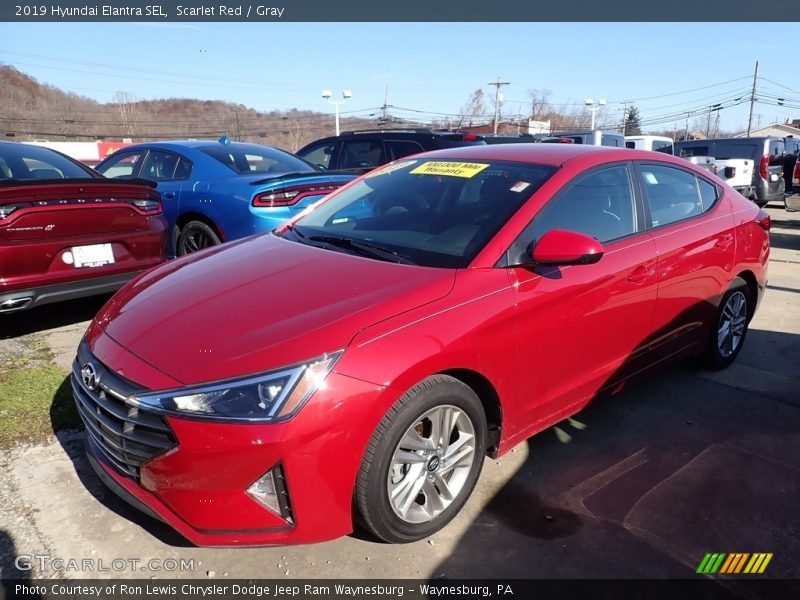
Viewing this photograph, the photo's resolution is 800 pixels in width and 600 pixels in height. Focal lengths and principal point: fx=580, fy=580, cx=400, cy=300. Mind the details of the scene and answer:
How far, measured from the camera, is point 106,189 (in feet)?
15.6

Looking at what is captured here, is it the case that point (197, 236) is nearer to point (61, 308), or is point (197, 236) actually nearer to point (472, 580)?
point (61, 308)

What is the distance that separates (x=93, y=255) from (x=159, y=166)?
7.18 ft

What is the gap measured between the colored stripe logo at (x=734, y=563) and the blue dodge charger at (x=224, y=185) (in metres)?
4.27

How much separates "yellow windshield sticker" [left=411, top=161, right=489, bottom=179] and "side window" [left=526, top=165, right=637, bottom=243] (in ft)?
1.76

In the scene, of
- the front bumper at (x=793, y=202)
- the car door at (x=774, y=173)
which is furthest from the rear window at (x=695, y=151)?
the front bumper at (x=793, y=202)

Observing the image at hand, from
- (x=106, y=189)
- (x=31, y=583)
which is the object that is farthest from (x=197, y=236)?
(x=31, y=583)

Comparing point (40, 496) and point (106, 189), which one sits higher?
point (106, 189)

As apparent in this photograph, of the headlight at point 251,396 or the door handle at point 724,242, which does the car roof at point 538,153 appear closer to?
the door handle at point 724,242

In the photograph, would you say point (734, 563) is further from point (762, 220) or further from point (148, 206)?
point (148, 206)

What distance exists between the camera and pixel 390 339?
222cm

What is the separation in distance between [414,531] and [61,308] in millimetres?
4741

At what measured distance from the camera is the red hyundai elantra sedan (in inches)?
81.2

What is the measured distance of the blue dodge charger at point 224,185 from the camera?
545 centimetres

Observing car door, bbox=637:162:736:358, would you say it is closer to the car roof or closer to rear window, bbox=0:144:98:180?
the car roof
